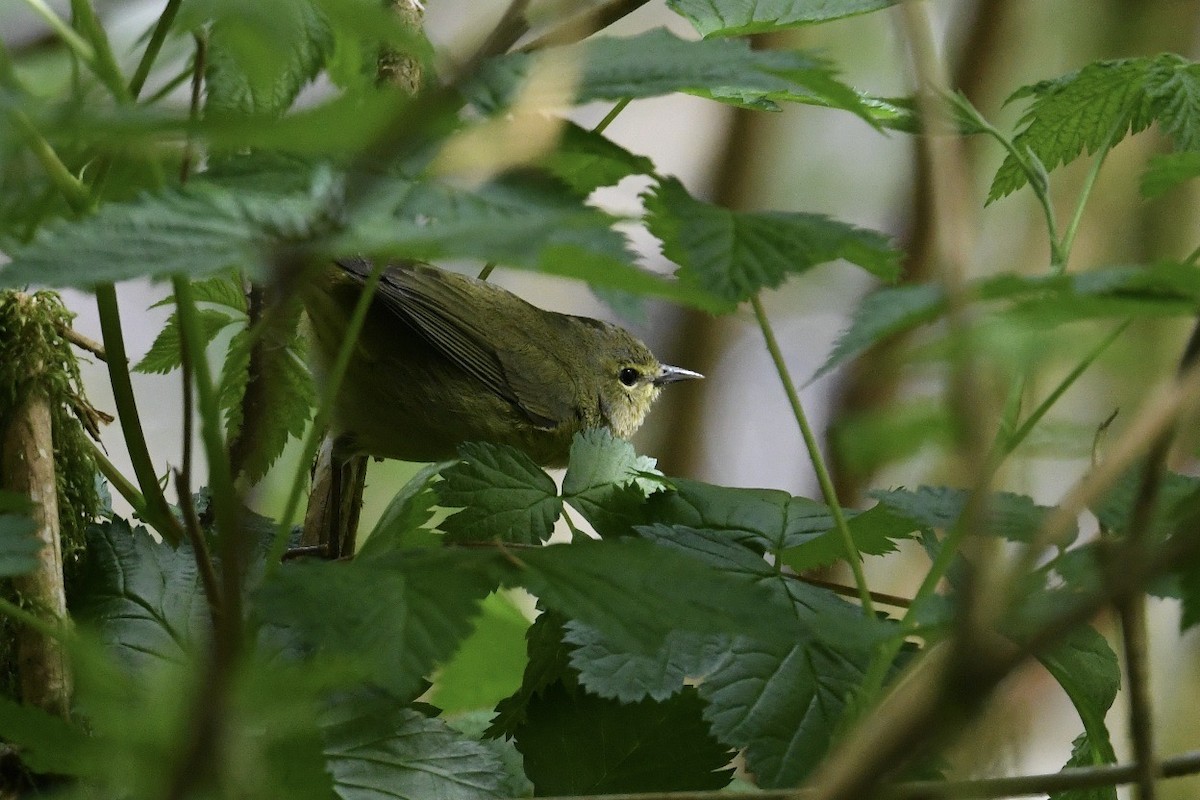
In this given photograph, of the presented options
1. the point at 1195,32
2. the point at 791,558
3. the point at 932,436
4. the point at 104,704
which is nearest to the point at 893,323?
the point at 932,436

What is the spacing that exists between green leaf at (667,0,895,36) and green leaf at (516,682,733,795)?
0.83m

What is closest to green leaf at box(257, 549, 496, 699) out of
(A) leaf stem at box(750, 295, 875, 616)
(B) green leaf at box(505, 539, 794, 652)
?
(B) green leaf at box(505, 539, 794, 652)

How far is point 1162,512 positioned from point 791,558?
0.47 meters

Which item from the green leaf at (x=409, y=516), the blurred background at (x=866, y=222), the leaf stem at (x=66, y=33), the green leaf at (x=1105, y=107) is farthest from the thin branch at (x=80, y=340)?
the blurred background at (x=866, y=222)

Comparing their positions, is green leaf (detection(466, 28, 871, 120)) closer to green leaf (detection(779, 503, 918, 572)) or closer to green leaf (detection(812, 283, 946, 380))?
green leaf (detection(812, 283, 946, 380))

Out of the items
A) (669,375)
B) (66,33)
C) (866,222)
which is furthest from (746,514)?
(866,222)

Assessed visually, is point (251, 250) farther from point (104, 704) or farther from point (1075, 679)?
point (1075, 679)

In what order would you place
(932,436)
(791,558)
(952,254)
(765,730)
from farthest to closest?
(791,558) < (765,730) < (932,436) < (952,254)

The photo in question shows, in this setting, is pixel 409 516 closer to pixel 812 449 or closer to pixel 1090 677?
pixel 812 449

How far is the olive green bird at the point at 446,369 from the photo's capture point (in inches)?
100

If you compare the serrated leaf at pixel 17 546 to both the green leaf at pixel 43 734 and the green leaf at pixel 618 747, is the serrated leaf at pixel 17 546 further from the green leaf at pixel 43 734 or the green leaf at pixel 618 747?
the green leaf at pixel 618 747

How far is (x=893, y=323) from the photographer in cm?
70

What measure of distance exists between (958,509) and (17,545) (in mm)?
807

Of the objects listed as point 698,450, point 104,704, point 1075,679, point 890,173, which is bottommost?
point 104,704
